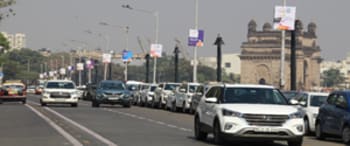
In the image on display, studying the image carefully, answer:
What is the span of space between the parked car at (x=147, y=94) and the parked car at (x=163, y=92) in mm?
2379

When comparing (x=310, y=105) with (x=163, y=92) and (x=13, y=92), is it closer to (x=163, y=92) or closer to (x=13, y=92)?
(x=163, y=92)

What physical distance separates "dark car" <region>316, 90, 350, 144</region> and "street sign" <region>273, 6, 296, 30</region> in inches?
820

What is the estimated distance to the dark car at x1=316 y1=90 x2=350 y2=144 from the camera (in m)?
24.7

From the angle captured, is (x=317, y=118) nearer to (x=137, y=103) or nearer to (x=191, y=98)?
(x=191, y=98)

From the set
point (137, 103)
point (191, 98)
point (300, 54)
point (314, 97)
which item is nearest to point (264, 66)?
point (300, 54)

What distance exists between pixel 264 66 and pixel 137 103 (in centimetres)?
10679

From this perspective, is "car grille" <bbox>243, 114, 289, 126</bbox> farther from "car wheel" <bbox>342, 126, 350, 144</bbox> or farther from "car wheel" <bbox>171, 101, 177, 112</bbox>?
"car wheel" <bbox>171, 101, 177, 112</bbox>

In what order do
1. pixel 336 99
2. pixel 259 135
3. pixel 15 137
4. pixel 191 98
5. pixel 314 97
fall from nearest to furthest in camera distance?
pixel 259 135 < pixel 15 137 < pixel 336 99 < pixel 314 97 < pixel 191 98

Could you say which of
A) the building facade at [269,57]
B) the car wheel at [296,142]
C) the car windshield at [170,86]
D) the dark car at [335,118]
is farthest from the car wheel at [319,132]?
the building facade at [269,57]

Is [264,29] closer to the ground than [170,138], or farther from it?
farther from it

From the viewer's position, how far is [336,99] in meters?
26.4

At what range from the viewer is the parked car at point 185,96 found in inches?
1893

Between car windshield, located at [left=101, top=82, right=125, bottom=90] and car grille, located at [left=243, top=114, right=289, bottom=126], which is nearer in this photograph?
car grille, located at [left=243, top=114, right=289, bottom=126]

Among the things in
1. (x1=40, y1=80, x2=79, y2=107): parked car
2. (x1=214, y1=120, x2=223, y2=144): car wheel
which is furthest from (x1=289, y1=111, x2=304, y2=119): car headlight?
(x1=40, y1=80, x2=79, y2=107): parked car
